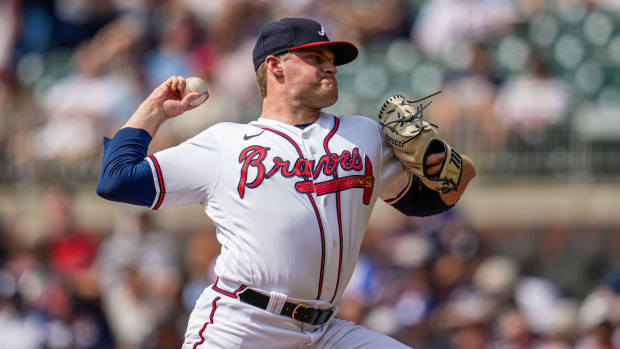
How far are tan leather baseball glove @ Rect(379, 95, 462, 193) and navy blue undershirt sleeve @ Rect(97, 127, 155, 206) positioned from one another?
0.96m

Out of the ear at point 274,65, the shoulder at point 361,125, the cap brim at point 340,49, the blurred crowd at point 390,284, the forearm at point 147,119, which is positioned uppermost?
the cap brim at point 340,49

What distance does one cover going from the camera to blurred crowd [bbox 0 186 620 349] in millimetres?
7035

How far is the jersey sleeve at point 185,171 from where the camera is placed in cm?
357

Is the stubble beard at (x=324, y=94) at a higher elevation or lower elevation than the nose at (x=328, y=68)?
lower

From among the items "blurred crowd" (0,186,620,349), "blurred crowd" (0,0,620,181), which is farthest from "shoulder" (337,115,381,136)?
"blurred crowd" (0,0,620,181)

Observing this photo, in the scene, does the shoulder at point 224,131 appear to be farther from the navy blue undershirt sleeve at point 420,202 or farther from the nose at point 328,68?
the navy blue undershirt sleeve at point 420,202

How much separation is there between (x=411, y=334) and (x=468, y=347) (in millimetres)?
491

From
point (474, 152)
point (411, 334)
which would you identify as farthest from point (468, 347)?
point (474, 152)

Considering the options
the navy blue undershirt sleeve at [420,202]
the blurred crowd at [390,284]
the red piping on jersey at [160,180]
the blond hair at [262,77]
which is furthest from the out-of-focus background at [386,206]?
the red piping on jersey at [160,180]

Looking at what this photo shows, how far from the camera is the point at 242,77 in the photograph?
9922 mm

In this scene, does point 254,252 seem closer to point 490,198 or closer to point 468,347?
point 468,347

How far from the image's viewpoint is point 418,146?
12.0 ft

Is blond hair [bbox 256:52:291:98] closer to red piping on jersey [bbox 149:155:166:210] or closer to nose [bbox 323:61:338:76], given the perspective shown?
nose [bbox 323:61:338:76]

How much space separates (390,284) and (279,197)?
4120 millimetres
